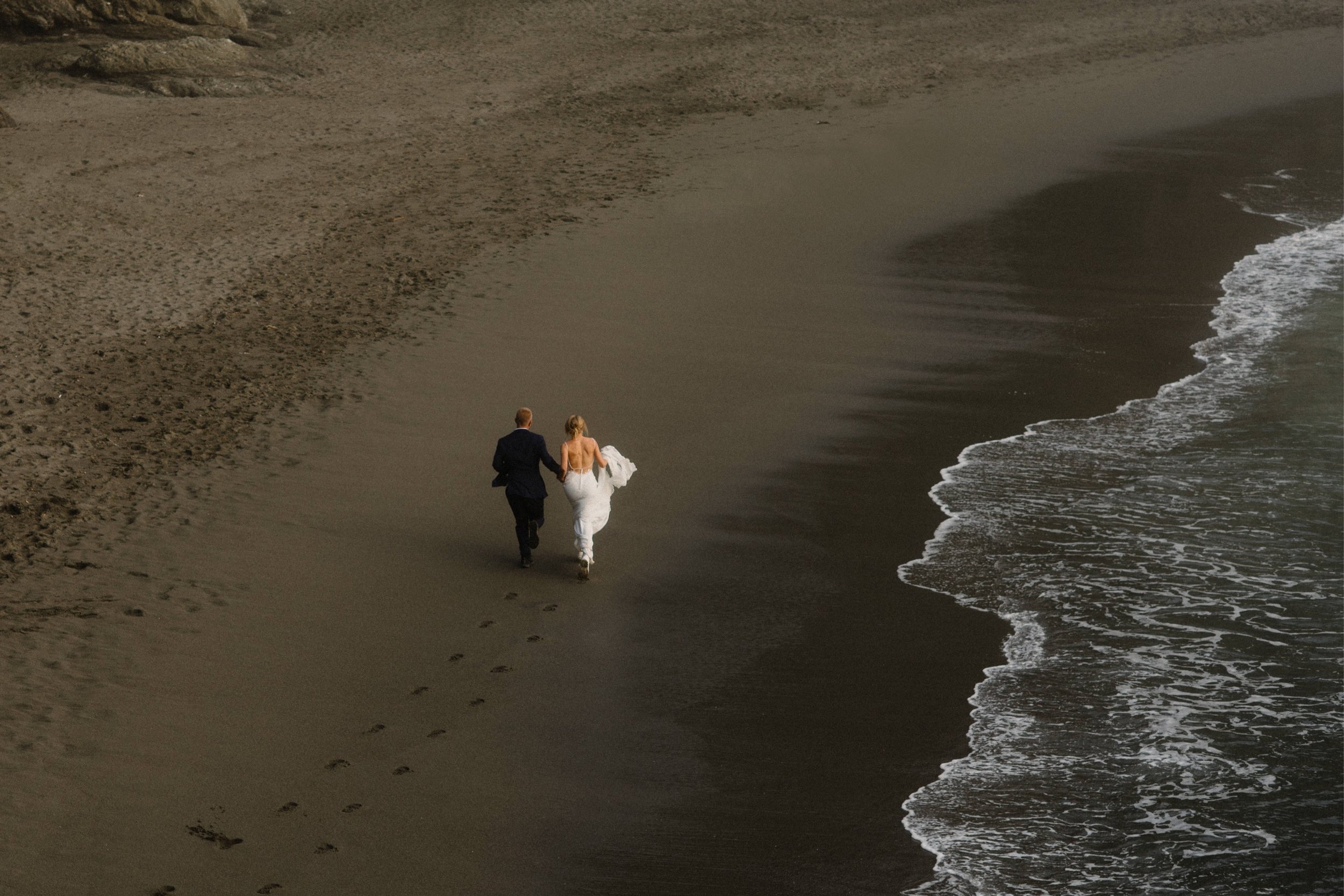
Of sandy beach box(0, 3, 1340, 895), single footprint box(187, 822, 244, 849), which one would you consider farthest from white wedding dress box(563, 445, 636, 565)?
single footprint box(187, 822, 244, 849)

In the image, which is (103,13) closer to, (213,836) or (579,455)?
(579,455)

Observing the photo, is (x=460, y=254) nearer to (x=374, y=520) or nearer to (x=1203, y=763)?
(x=374, y=520)

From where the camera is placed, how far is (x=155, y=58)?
25.0m

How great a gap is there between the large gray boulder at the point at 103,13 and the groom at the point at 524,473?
2125cm

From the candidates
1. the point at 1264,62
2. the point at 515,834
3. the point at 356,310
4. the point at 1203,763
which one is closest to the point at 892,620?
the point at 1203,763

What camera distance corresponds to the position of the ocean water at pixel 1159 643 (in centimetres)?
723

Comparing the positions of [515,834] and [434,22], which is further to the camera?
[434,22]

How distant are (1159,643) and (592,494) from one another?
419 centimetres

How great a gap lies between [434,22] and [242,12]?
3.98 metres

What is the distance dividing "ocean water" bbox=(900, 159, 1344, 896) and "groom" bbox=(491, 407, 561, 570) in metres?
2.86

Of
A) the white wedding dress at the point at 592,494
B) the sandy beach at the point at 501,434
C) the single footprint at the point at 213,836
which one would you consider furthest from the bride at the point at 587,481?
the single footprint at the point at 213,836

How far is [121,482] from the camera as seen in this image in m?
11.4

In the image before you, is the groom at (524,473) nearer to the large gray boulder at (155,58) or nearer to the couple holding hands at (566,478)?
the couple holding hands at (566,478)

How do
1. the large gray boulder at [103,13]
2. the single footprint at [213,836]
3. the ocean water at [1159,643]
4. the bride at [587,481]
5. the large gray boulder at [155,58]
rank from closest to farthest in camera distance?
the single footprint at [213,836], the ocean water at [1159,643], the bride at [587,481], the large gray boulder at [155,58], the large gray boulder at [103,13]
